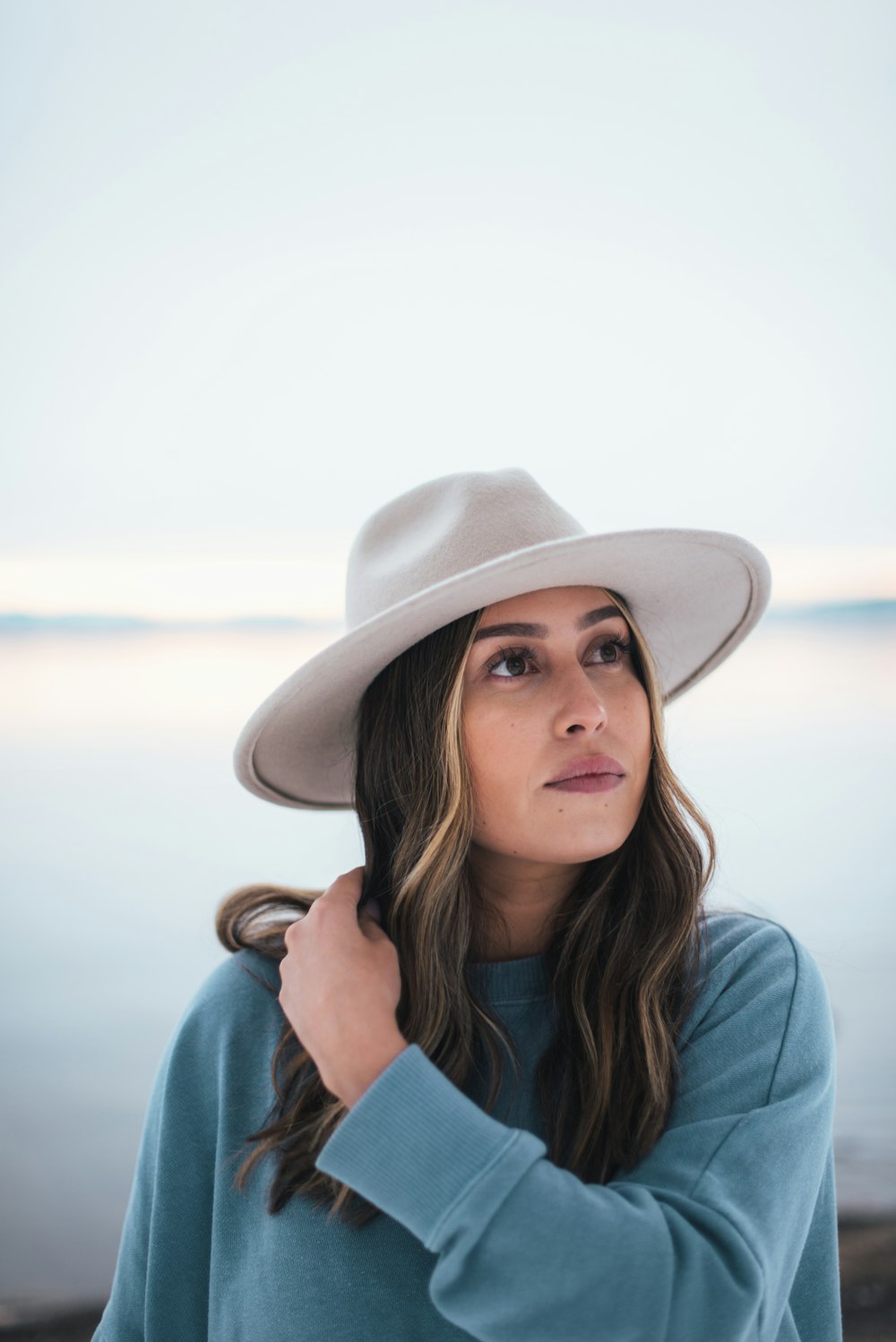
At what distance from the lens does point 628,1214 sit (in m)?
0.81

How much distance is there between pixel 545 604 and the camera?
118 cm

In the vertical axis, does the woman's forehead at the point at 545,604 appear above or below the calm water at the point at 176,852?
above

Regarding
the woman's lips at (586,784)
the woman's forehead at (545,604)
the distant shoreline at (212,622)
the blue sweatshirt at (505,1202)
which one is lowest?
the blue sweatshirt at (505,1202)

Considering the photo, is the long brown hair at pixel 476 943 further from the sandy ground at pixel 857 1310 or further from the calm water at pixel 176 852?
the sandy ground at pixel 857 1310

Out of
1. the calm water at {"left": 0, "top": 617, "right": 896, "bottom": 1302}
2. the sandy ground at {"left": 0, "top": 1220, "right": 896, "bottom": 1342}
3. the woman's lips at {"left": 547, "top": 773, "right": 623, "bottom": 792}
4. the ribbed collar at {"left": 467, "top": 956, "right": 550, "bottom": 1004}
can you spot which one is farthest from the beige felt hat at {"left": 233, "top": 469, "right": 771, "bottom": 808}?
the sandy ground at {"left": 0, "top": 1220, "right": 896, "bottom": 1342}

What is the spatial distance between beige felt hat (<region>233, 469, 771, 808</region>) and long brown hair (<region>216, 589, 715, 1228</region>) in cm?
7

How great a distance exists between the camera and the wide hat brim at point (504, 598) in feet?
3.57

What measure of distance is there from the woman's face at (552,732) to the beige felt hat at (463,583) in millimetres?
46

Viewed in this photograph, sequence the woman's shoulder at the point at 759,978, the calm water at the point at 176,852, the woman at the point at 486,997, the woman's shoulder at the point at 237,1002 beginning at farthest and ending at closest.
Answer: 1. the calm water at the point at 176,852
2. the woman's shoulder at the point at 237,1002
3. the woman's shoulder at the point at 759,978
4. the woman at the point at 486,997

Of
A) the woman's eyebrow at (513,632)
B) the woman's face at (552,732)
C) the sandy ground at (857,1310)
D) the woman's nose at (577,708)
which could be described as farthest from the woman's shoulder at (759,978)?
the sandy ground at (857,1310)

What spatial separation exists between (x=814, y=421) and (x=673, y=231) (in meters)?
0.56

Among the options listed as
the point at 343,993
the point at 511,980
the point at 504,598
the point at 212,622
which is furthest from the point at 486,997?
the point at 212,622

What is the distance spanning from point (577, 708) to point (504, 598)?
16cm

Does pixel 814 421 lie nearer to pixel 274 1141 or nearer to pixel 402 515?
pixel 402 515
